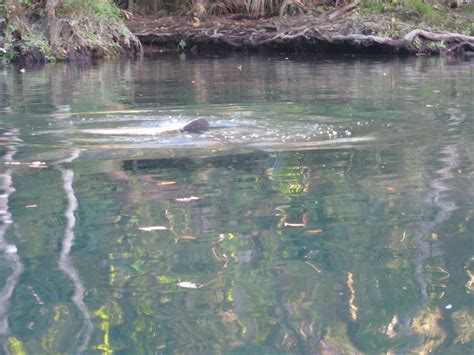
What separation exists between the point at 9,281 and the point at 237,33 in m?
27.9

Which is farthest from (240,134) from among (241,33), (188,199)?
(241,33)

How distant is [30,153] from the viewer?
8.81 metres

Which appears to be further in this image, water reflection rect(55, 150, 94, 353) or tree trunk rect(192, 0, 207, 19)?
tree trunk rect(192, 0, 207, 19)

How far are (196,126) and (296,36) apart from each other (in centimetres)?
2090

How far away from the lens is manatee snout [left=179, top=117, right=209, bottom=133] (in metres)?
9.95

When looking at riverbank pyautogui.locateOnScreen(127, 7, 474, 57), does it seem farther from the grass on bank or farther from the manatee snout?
the manatee snout

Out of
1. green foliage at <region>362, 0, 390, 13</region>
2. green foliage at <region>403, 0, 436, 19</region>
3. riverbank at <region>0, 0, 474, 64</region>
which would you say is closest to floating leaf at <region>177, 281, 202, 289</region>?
riverbank at <region>0, 0, 474, 64</region>

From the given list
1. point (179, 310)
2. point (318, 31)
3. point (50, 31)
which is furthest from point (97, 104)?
point (318, 31)

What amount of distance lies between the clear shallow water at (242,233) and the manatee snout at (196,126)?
0.50 ft

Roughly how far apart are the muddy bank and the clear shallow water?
1731 centimetres

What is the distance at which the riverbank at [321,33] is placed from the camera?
2862 centimetres

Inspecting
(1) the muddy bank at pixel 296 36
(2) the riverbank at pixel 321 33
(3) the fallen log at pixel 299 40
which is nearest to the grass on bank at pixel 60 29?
(2) the riverbank at pixel 321 33

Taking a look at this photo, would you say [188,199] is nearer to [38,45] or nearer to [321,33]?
[38,45]

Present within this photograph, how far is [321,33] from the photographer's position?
1183 inches
